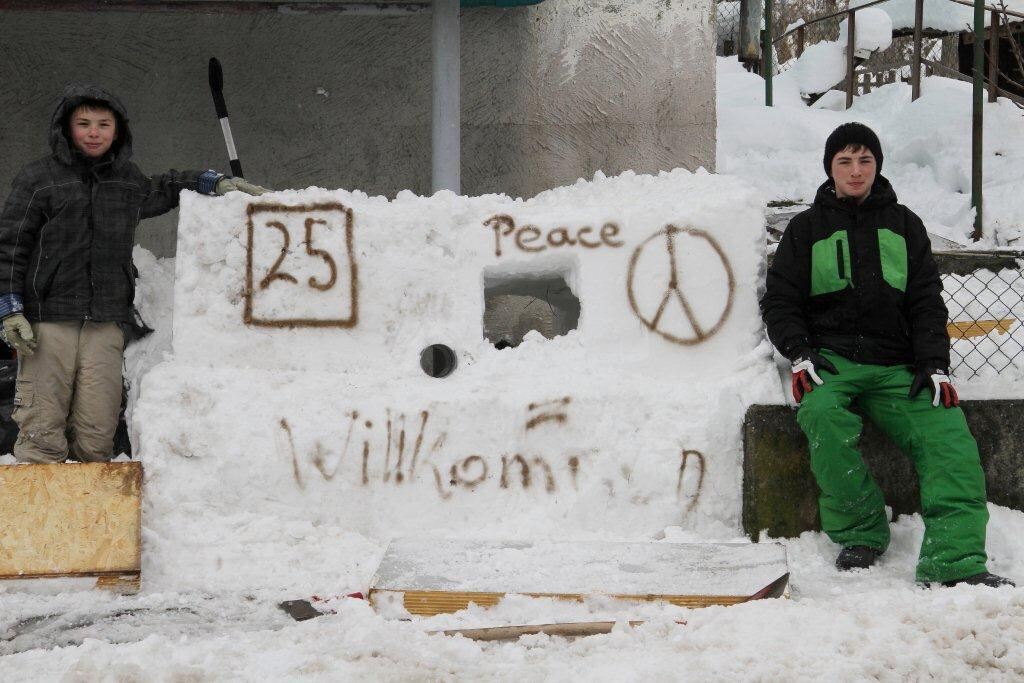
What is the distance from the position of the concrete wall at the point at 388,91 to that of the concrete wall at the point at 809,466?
3458 millimetres

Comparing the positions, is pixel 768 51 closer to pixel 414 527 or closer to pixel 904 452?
pixel 904 452

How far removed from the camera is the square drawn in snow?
14.5 ft

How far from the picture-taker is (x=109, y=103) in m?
4.48

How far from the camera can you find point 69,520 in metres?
3.86

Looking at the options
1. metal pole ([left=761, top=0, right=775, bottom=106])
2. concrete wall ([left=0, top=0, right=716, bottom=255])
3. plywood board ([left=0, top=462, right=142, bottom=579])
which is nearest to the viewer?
plywood board ([left=0, top=462, right=142, bottom=579])

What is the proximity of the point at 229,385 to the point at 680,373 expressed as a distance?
5.86 ft

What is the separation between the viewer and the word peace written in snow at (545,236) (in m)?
4.46

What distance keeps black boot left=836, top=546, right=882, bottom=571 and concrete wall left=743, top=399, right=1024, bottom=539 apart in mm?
243

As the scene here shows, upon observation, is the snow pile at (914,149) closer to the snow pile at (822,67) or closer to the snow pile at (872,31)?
the snow pile at (872,31)

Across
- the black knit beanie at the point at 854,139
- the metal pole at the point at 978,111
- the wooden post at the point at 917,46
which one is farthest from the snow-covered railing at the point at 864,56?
the black knit beanie at the point at 854,139

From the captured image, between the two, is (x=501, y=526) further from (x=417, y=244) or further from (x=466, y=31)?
(x=466, y=31)

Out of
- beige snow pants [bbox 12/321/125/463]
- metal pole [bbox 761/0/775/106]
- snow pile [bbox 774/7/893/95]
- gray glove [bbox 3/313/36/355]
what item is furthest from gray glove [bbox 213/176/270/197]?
snow pile [bbox 774/7/893/95]

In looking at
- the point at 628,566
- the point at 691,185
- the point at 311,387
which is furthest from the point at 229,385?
the point at 691,185

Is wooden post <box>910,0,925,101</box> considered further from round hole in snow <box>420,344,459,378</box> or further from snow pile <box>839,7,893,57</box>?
round hole in snow <box>420,344,459,378</box>
